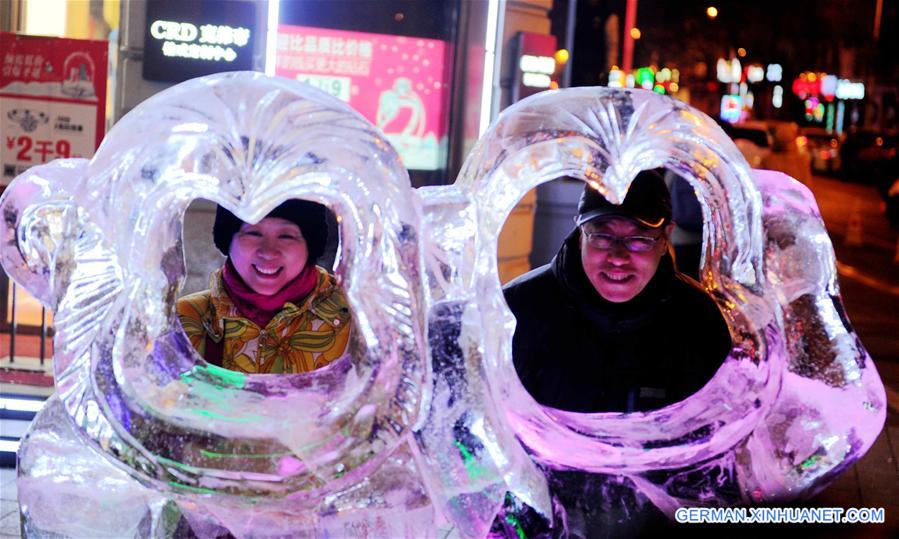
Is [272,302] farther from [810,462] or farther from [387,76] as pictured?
[387,76]

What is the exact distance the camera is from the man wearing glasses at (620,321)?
2.45 m

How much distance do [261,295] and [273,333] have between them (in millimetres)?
97

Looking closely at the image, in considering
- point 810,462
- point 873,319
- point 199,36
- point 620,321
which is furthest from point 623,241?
point 873,319

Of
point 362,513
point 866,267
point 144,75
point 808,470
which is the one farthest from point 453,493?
point 866,267

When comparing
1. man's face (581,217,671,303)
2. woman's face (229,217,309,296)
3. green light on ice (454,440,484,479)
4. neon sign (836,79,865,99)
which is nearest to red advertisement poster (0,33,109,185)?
woman's face (229,217,309,296)

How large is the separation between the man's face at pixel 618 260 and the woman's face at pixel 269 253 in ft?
1.97

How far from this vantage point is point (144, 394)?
5.98ft

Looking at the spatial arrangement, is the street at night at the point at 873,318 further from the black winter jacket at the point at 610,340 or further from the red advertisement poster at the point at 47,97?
the red advertisement poster at the point at 47,97

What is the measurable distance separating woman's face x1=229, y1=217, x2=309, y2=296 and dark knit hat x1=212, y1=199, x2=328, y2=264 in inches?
0.5

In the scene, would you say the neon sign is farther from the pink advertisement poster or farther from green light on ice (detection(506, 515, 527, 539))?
green light on ice (detection(506, 515, 527, 539))

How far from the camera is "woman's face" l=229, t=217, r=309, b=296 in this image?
2389 mm

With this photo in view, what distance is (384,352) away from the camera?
182 cm

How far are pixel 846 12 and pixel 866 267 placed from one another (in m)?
22.9

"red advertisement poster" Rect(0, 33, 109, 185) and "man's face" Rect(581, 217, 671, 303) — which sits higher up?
"red advertisement poster" Rect(0, 33, 109, 185)
